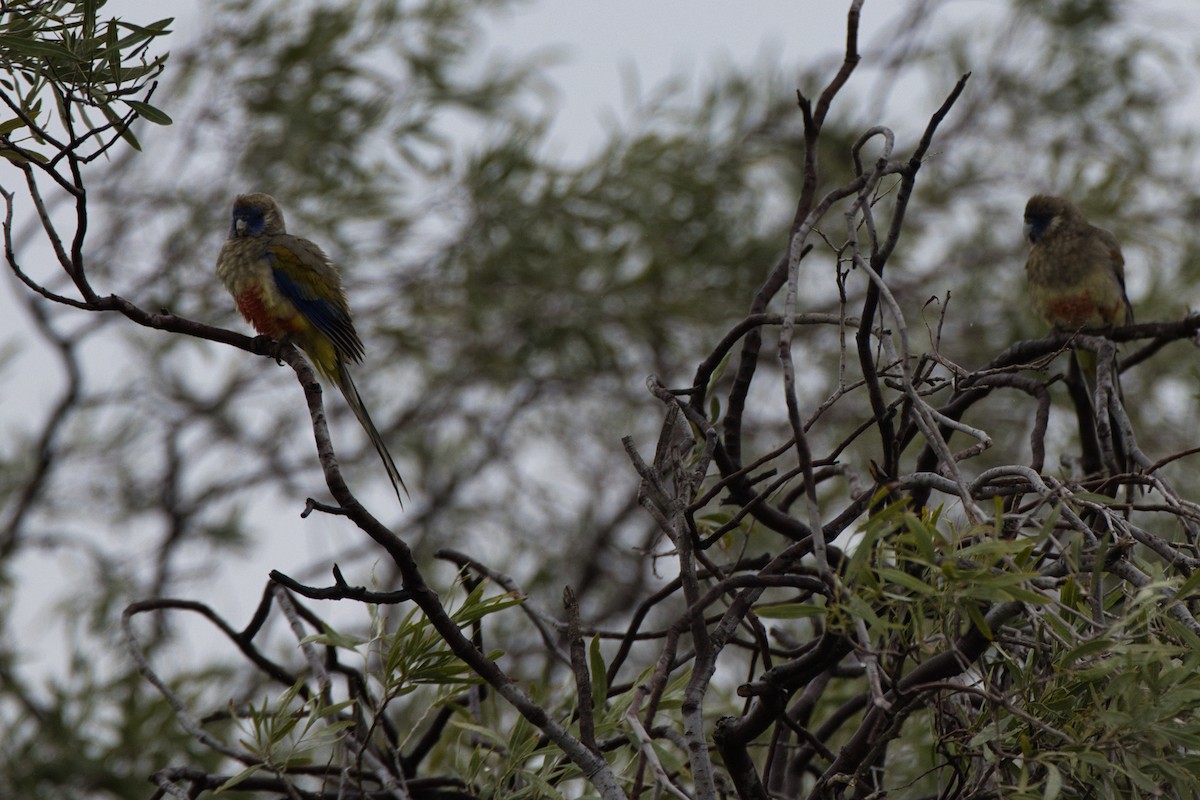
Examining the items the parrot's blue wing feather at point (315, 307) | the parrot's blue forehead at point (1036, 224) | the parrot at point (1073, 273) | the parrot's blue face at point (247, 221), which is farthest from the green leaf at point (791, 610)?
the parrot's blue forehead at point (1036, 224)

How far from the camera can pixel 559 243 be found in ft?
21.1

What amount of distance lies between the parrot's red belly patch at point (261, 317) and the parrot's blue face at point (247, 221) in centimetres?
34

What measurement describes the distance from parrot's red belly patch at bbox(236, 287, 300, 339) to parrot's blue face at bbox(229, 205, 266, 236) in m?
0.34

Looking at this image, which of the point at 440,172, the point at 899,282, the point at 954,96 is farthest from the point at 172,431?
the point at 954,96

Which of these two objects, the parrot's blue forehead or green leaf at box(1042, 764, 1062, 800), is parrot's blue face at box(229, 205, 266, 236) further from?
green leaf at box(1042, 764, 1062, 800)

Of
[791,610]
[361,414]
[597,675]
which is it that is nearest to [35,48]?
[597,675]

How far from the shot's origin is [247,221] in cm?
Answer: 424

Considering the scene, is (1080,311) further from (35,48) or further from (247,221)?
(35,48)

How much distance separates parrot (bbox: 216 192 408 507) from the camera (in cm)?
394

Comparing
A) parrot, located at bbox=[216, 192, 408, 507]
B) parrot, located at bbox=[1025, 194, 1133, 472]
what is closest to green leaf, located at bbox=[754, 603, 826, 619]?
parrot, located at bbox=[216, 192, 408, 507]

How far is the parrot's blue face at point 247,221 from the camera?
13.8 ft

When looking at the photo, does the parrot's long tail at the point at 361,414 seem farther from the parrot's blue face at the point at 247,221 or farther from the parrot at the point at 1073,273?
the parrot at the point at 1073,273

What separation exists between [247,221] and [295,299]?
46 centimetres

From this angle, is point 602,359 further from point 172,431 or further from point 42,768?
point 42,768
